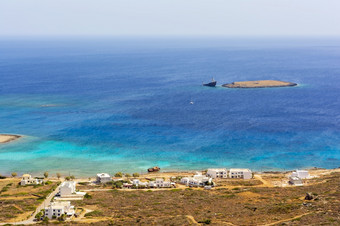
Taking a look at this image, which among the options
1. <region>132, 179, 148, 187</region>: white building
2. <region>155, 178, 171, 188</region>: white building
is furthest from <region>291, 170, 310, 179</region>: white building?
<region>132, 179, 148, 187</region>: white building

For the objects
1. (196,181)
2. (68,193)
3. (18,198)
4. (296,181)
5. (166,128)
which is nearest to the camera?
(18,198)

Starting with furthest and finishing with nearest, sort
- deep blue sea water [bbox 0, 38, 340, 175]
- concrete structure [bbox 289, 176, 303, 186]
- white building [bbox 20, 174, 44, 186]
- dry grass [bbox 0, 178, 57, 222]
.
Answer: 1. deep blue sea water [bbox 0, 38, 340, 175]
2. white building [bbox 20, 174, 44, 186]
3. concrete structure [bbox 289, 176, 303, 186]
4. dry grass [bbox 0, 178, 57, 222]

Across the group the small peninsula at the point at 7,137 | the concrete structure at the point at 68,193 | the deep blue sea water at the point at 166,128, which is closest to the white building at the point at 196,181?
the deep blue sea water at the point at 166,128

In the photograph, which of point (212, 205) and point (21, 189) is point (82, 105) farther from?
point (212, 205)

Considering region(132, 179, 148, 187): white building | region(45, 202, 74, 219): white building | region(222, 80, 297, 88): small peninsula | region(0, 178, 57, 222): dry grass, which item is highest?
region(222, 80, 297, 88): small peninsula

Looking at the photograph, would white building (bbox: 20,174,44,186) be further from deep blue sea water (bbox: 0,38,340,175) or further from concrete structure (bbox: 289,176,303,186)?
concrete structure (bbox: 289,176,303,186)

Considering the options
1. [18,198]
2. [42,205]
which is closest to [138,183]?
[42,205]

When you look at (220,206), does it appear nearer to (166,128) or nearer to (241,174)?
(241,174)

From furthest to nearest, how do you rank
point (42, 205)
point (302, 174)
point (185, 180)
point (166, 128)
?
point (166, 128)
point (302, 174)
point (185, 180)
point (42, 205)

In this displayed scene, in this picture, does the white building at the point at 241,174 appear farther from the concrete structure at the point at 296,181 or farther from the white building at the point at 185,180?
the white building at the point at 185,180

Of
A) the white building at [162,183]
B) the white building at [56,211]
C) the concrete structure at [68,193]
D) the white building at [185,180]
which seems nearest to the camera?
the white building at [56,211]

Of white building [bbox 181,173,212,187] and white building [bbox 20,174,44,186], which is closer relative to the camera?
white building [bbox 181,173,212,187]
